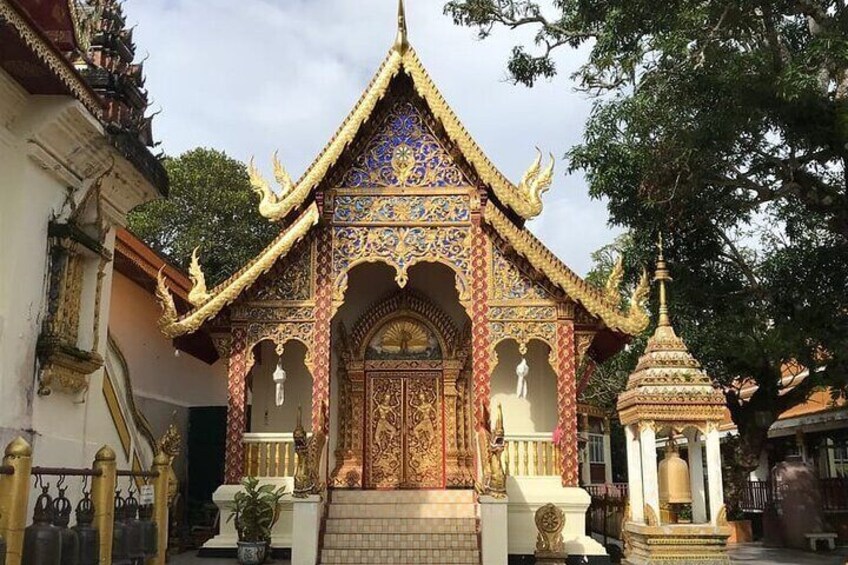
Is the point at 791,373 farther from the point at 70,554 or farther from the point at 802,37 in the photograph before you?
the point at 70,554

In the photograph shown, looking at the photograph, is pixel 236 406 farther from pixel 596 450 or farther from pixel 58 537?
pixel 596 450

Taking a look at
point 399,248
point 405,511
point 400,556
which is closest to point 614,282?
point 399,248

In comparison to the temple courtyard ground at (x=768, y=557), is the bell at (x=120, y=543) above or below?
above

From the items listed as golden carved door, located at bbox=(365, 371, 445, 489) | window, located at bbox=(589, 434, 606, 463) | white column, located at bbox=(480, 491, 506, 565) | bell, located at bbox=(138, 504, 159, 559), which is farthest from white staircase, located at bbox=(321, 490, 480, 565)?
window, located at bbox=(589, 434, 606, 463)

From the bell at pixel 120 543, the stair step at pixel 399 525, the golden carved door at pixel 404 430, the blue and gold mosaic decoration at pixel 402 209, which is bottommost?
the stair step at pixel 399 525

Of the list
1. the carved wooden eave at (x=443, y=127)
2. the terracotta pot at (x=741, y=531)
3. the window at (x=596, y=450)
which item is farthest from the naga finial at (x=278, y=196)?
the window at (x=596, y=450)

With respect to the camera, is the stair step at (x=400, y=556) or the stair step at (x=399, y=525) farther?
the stair step at (x=399, y=525)

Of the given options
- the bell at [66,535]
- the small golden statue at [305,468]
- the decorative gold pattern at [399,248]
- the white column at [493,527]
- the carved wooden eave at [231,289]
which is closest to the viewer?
the bell at [66,535]

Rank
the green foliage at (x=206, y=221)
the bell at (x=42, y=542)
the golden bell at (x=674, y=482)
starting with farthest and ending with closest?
the green foliage at (x=206, y=221) → the golden bell at (x=674, y=482) → the bell at (x=42, y=542)

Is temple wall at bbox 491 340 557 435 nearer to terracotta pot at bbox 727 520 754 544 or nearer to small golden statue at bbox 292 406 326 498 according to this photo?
small golden statue at bbox 292 406 326 498

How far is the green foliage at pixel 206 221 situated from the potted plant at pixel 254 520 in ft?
38.1

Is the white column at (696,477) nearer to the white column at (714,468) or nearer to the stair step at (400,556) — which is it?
the white column at (714,468)

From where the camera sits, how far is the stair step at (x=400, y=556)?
8.25 meters

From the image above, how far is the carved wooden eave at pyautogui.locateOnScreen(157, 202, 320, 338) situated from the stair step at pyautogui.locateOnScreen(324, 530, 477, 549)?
273cm
